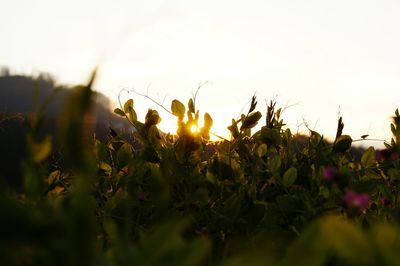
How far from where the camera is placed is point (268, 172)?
→ 5.97 ft

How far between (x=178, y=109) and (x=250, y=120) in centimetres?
31

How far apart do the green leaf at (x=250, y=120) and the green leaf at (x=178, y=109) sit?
0.26 m

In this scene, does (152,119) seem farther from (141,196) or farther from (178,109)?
(141,196)

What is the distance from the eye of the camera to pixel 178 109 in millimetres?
1959

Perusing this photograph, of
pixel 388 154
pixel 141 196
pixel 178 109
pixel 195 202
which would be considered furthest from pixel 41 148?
pixel 388 154

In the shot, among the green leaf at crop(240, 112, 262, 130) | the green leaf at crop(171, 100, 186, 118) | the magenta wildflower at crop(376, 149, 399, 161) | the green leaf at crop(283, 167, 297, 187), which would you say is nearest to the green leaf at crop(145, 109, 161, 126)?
the green leaf at crop(171, 100, 186, 118)

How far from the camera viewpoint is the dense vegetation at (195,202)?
396 mm

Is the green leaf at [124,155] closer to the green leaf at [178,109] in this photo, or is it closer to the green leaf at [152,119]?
the green leaf at [152,119]

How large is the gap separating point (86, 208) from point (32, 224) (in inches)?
1.9

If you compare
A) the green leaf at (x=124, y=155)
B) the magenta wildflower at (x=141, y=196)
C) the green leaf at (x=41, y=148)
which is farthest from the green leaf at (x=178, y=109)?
the green leaf at (x=41, y=148)

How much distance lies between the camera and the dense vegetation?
40cm

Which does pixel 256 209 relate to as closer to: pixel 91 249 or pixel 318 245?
pixel 318 245

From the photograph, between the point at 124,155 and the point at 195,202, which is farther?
the point at 124,155

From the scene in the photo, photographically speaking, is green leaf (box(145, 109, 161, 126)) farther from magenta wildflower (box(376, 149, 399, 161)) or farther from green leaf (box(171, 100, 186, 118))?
magenta wildflower (box(376, 149, 399, 161))
